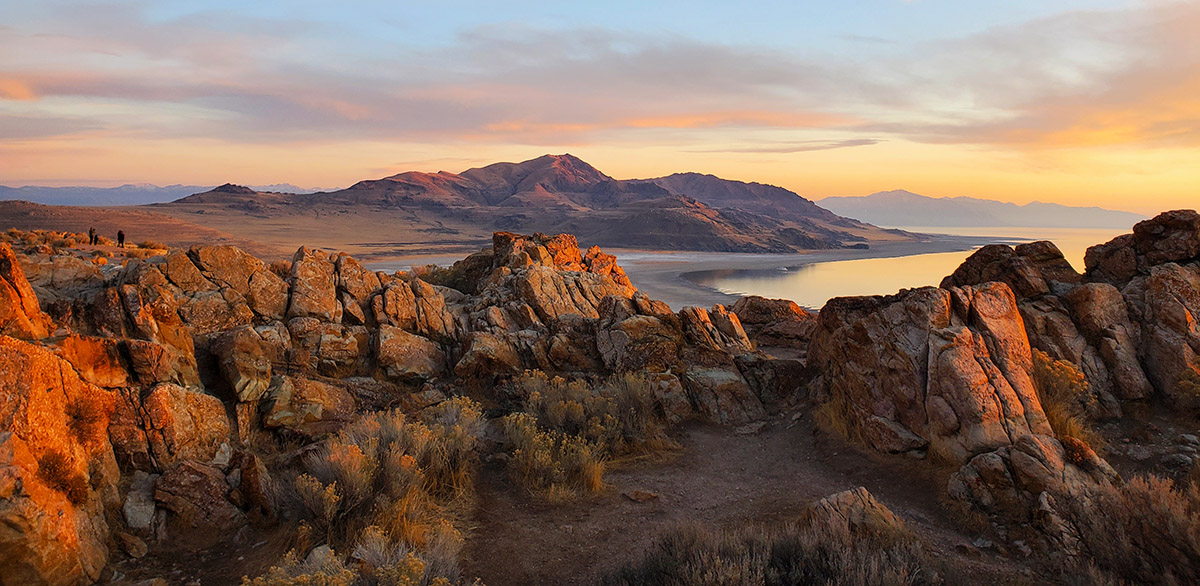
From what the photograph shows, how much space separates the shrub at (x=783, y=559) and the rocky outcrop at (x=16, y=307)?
22.8 ft

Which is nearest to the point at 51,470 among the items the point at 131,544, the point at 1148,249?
the point at 131,544

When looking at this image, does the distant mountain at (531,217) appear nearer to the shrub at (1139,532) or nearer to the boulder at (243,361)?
the boulder at (243,361)

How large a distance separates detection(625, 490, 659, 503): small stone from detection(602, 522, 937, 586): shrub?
66.9 inches

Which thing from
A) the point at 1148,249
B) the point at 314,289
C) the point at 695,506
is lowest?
the point at 695,506

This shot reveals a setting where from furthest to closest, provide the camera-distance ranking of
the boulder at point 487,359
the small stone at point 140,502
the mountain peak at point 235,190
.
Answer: the mountain peak at point 235,190 < the boulder at point 487,359 < the small stone at point 140,502

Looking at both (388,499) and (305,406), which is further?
(305,406)

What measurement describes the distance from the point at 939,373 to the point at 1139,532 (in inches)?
110

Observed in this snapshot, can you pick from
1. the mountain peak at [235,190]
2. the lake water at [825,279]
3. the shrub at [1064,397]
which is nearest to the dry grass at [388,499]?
the shrub at [1064,397]

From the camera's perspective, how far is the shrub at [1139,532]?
182 inches

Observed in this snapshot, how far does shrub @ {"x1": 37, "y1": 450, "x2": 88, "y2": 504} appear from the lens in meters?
5.00

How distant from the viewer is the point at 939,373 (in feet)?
25.0

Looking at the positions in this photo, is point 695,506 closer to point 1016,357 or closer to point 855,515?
point 855,515

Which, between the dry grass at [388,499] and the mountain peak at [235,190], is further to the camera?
the mountain peak at [235,190]

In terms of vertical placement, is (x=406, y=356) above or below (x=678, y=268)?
below
